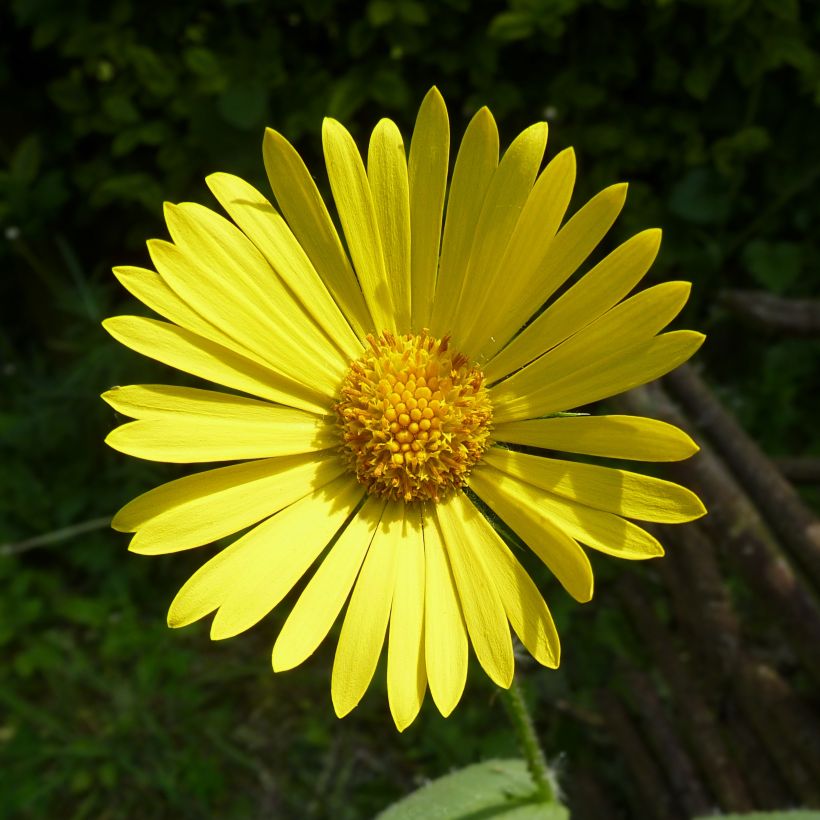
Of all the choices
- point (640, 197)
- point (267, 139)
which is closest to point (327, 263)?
point (267, 139)

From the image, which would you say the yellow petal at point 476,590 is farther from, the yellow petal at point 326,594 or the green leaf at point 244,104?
the green leaf at point 244,104

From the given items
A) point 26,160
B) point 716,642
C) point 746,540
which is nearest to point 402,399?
point 746,540

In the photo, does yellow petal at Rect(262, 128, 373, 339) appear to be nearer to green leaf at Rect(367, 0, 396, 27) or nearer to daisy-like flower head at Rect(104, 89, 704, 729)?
daisy-like flower head at Rect(104, 89, 704, 729)

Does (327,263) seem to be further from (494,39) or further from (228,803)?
(228,803)

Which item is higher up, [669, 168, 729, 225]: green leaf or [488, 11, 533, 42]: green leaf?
[488, 11, 533, 42]: green leaf

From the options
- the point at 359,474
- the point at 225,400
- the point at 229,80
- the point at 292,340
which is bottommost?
the point at 359,474

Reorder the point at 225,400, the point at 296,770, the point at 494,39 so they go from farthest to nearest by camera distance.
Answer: the point at 296,770 → the point at 494,39 → the point at 225,400

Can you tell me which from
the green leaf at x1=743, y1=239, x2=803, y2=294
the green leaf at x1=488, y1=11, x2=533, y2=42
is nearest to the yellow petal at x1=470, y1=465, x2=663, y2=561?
the green leaf at x1=488, y1=11, x2=533, y2=42

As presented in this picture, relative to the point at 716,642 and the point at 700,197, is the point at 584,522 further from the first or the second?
the point at 700,197
